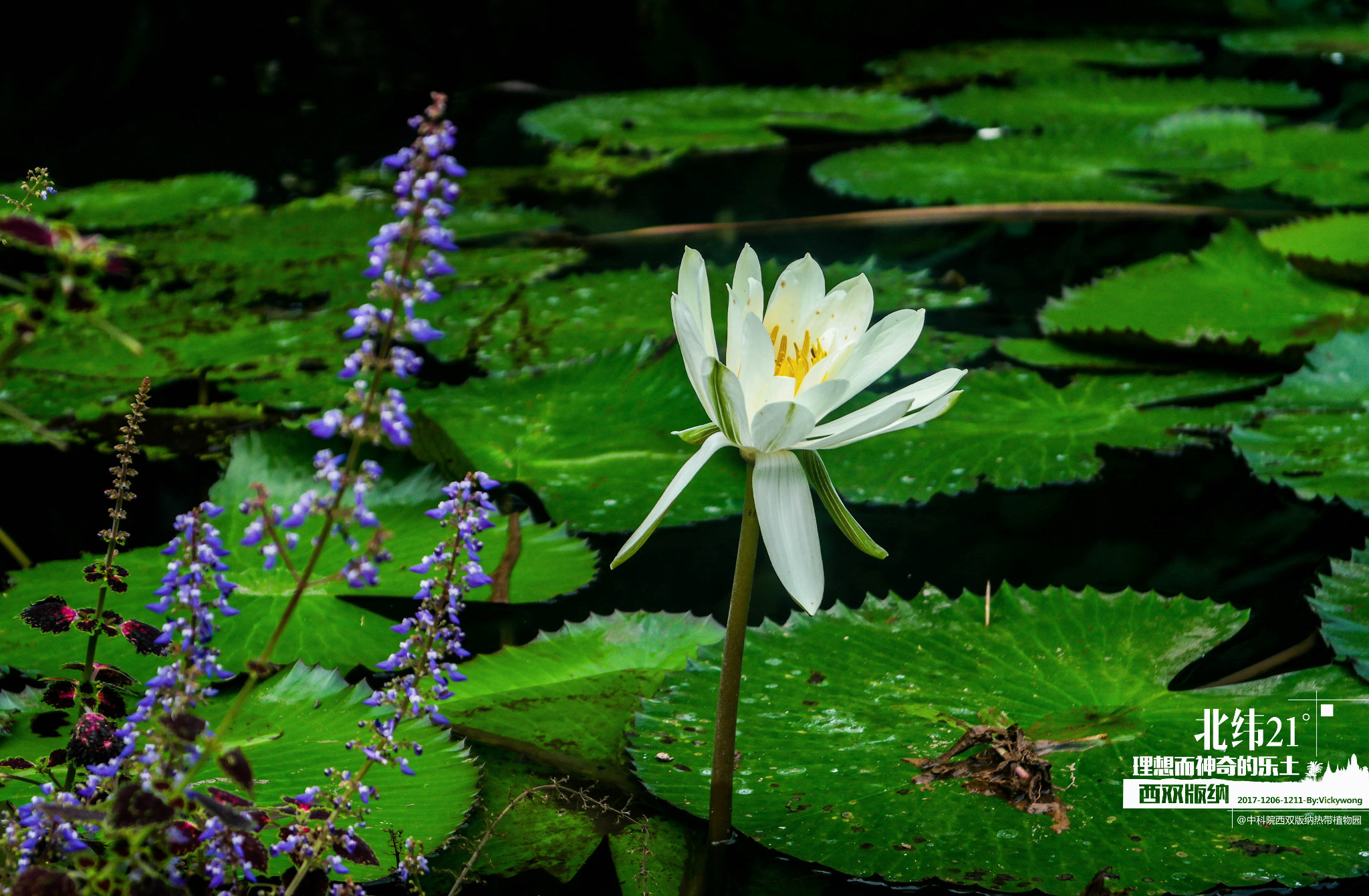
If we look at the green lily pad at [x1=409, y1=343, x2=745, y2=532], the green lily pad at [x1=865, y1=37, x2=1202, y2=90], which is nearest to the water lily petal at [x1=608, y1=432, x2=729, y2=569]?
the green lily pad at [x1=409, y1=343, x2=745, y2=532]

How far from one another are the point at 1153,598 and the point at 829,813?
654 millimetres

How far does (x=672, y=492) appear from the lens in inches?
38.3

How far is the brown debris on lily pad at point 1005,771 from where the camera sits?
1127 millimetres

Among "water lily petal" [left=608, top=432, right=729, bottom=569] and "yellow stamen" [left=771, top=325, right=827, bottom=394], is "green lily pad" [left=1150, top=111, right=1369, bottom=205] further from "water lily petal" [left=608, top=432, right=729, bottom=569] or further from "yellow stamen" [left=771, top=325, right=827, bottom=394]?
"water lily petal" [left=608, top=432, right=729, bottom=569]

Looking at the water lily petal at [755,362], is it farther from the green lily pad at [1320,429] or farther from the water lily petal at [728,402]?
the green lily pad at [1320,429]

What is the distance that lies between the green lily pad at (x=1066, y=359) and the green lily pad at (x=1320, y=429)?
313mm

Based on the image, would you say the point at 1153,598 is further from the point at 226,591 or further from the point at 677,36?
the point at 677,36

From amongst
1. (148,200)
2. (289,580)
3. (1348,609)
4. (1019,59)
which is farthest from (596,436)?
(1019,59)

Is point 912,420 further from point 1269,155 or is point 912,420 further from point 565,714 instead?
point 1269,155

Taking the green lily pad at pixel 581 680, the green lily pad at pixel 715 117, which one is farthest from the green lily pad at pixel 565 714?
the green lily pad at pixel 715 117

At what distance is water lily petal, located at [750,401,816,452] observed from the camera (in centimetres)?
92

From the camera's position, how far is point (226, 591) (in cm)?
Result: 70

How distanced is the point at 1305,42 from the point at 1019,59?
7.42 feet

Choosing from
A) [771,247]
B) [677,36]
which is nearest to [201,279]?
[771,247]
